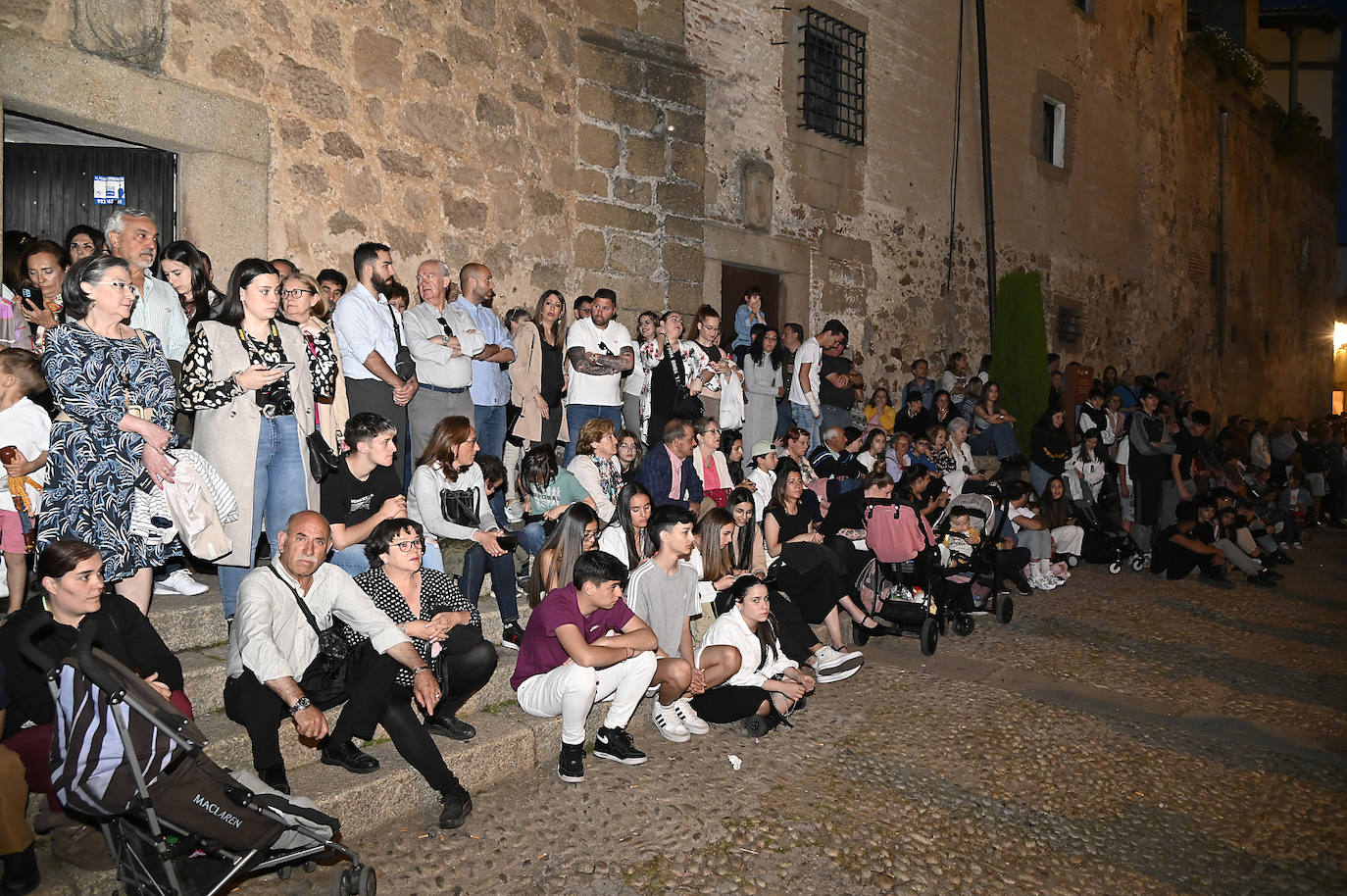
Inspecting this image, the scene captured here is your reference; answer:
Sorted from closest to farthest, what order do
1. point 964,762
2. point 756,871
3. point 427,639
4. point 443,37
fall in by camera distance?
1. point 756,871
2. point 427,639
3. point 964,762
4. point 443,37

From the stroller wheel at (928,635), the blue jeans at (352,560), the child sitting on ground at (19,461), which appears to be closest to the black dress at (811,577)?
the stroller wheel at (928,635)

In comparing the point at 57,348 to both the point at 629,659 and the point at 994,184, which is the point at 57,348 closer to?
the point at 629,659

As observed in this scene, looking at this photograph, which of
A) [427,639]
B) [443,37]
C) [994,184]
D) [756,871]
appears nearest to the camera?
[756,871]

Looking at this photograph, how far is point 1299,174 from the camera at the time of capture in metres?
26.3

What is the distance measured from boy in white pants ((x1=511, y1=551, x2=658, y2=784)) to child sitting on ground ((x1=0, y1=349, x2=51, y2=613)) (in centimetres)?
208

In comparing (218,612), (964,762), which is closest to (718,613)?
(964,762)

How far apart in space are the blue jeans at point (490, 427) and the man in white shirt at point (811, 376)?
335cm

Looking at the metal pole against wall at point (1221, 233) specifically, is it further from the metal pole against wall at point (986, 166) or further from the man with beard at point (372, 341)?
the man with beard at point (372, 341)

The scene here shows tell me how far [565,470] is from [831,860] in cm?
308

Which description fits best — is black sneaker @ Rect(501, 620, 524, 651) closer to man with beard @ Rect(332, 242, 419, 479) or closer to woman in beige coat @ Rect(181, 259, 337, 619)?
man with beard @ Rect(332, 242, 419, 479)

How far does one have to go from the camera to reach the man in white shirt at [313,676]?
3744mm

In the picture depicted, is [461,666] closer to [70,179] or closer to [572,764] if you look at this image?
[572,764]

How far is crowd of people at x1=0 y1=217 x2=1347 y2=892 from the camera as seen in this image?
3.85 meters

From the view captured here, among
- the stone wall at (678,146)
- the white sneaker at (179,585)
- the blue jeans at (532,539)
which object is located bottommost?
the white sneaker at (179,585)
